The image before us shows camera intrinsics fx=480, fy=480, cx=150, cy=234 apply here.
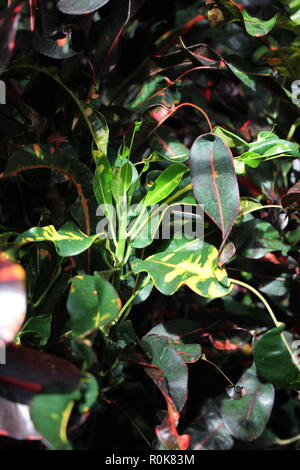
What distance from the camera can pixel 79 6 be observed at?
529 millimetres

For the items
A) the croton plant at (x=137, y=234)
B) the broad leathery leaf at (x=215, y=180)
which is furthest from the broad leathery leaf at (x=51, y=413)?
the broad leathery leaf at (x=215, y=180)

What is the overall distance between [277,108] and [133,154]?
0.28 metres

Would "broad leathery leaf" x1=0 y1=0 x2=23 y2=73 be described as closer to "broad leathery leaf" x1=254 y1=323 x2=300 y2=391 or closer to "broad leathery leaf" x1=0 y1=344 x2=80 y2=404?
"broad leathery leaf" x1=0 y1=344 x2=80 y2=404

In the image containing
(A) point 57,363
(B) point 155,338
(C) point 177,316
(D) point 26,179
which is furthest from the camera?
(C) point 177,316

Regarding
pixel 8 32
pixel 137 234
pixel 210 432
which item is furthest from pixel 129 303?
pixel 8 32

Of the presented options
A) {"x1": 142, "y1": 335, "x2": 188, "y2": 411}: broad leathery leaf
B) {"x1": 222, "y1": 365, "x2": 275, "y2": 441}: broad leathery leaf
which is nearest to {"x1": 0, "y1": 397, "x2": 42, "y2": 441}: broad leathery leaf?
{"x1": 142, "y1": 335, "x2": 188, "y2": 411}: broad leathery leaf

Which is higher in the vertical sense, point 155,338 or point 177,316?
point 155,338

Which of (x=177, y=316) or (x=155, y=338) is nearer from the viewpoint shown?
(x=155, y=338)

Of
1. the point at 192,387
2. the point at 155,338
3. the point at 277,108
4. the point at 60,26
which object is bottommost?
the point at 192,387

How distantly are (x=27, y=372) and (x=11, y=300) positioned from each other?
79mm

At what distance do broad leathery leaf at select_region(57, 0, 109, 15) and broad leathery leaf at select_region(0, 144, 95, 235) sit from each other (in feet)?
0.49

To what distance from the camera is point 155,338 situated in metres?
0.55

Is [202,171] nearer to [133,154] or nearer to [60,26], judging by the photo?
[133,154]
